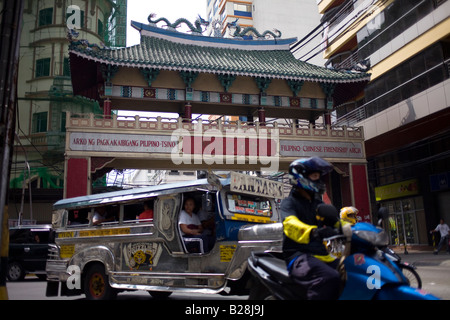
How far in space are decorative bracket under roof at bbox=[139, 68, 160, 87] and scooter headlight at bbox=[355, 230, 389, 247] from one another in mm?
16785

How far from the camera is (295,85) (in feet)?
68.4

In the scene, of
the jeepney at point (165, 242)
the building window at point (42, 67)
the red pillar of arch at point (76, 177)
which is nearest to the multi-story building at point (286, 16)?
the building window at point (42, 67)

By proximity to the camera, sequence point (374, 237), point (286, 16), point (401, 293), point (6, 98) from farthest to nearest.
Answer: point (286, 16) → point (6, 98) → point (374, 237) → point (401, 293)

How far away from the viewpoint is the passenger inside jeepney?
8164 mm

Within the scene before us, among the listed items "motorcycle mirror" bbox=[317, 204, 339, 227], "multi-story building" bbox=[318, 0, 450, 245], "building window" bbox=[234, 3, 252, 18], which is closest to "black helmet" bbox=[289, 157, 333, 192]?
"motorcycle mirror" bbox=[317, 204, 339, 227]

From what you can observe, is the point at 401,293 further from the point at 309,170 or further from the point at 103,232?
the point at 103,232

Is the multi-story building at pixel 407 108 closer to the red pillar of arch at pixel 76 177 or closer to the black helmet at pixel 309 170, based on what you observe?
the red pillar of arch at pixel 76 177

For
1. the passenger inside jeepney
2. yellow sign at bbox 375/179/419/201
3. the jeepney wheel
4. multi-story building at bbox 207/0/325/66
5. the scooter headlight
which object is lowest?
the jeepney wheel

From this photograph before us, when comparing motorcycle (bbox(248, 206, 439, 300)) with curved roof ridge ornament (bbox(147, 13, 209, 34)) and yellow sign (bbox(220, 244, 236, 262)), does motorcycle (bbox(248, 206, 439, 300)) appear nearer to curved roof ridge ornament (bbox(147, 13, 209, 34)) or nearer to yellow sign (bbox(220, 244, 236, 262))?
yellow sign (bbox(220, 244, 236, 262))

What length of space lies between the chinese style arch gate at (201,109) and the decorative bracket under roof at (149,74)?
49 mm

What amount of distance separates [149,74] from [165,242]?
13.5 meters

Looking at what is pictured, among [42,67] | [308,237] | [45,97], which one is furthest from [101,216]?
[42,67]

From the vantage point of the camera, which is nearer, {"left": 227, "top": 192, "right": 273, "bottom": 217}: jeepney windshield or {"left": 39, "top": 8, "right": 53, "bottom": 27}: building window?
{"left": 227, "top": 192, "right": 273, "bottom": 217}: jeepney windshield
